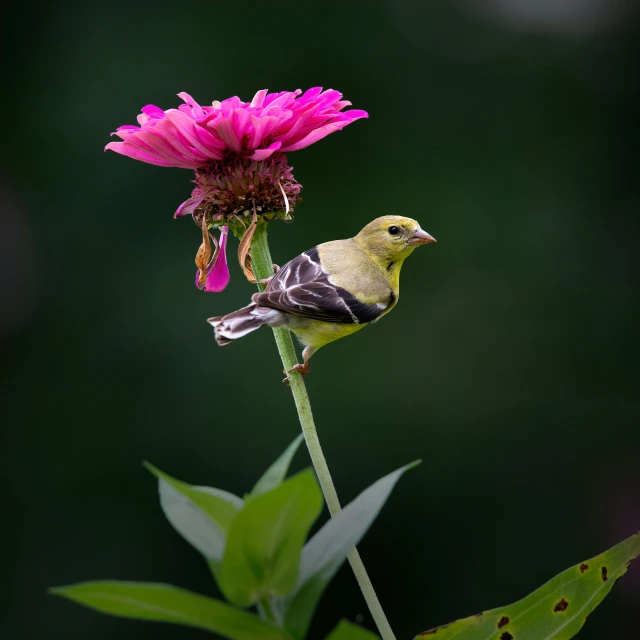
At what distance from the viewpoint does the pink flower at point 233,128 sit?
37.7 inches

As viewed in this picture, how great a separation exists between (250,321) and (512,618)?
0.52 meters

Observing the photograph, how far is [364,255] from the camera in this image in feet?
A: 4.86

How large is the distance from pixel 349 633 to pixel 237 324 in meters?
0.62

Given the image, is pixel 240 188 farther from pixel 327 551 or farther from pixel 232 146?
pixel 327 551

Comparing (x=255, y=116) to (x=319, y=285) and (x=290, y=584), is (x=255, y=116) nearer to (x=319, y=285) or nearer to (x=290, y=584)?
(x=319, y=285)

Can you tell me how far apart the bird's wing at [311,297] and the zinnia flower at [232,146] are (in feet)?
0.30

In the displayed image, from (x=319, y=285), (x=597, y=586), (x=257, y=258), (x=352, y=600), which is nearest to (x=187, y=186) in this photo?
(x=352, y=600)

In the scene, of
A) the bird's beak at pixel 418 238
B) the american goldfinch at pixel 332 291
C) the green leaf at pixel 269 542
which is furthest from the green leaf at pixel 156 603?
the bird's beak at pixel 418 238

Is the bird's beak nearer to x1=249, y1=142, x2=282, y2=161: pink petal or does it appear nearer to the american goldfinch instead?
the american goldfinch

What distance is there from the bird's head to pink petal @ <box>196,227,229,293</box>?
15.8 inches

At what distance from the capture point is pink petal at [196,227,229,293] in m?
1.11

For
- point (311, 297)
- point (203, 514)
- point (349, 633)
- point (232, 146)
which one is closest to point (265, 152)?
point (232, 146)

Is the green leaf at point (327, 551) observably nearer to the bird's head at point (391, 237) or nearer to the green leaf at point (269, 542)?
the green leaf at point (269, 542)

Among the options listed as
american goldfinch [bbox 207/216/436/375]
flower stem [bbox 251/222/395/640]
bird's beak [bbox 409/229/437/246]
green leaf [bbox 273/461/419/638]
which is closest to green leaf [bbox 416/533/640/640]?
flower stem [bbox 251/222/395/640]
